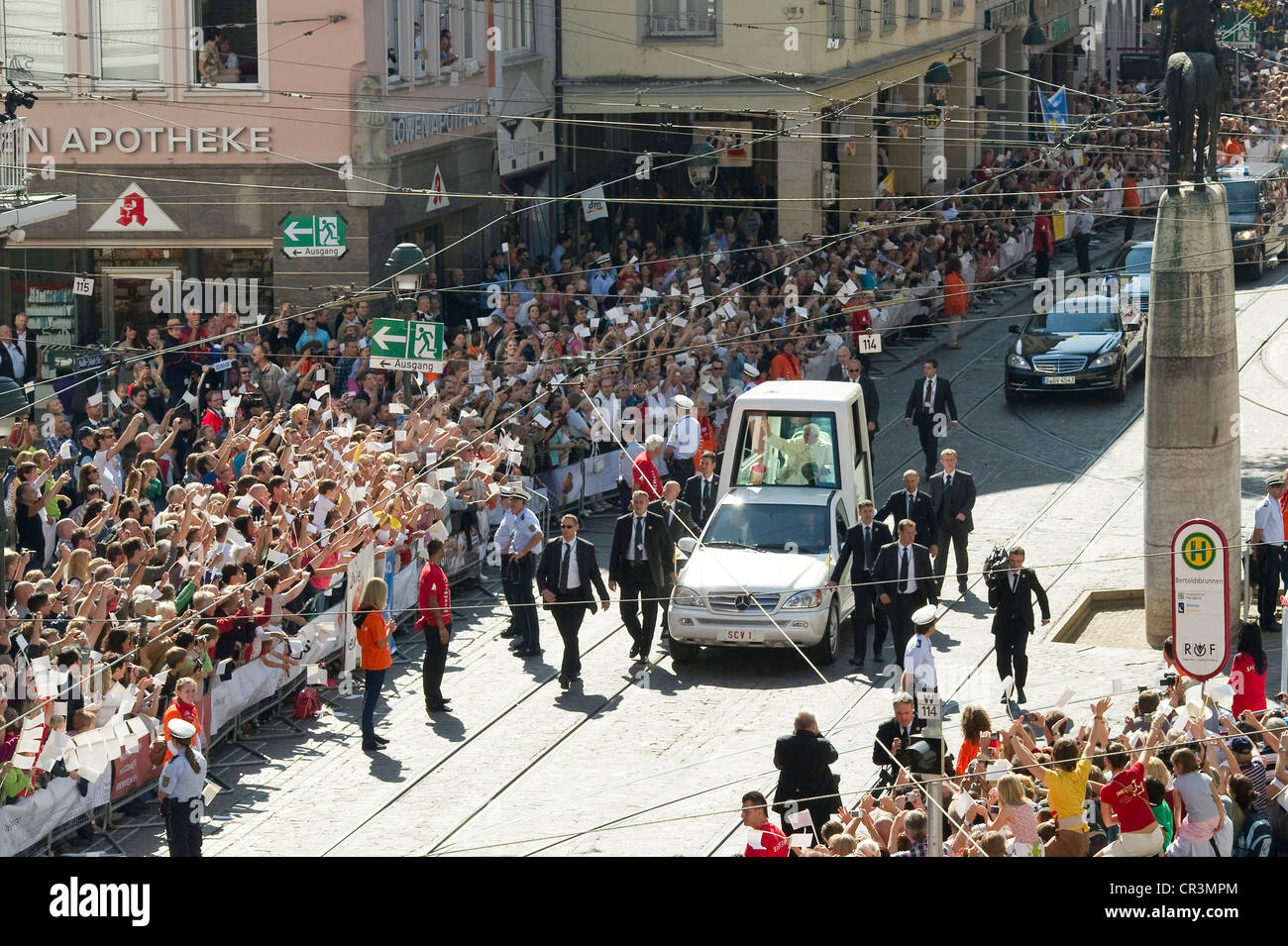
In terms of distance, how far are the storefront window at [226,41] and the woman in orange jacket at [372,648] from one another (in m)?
14.9

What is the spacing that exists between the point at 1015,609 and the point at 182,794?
7.43 meters

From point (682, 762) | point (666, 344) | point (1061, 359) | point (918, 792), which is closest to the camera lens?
point (918, 792)

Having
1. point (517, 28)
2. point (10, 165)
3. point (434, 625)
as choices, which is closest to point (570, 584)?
point (434, 625)

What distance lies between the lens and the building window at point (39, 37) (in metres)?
29.9

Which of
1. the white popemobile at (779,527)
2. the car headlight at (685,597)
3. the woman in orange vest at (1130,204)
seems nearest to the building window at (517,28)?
the woman in orange vest at (1130,204)

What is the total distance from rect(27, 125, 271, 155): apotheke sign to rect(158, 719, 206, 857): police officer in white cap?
1756 centimetres

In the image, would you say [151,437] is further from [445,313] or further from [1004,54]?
[1004,54]

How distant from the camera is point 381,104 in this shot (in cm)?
3027

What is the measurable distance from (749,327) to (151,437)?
10.5 metres

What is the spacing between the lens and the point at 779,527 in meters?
20.0

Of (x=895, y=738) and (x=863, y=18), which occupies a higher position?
(x=863, y=18)

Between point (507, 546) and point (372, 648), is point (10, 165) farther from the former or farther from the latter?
point (372, 648)
